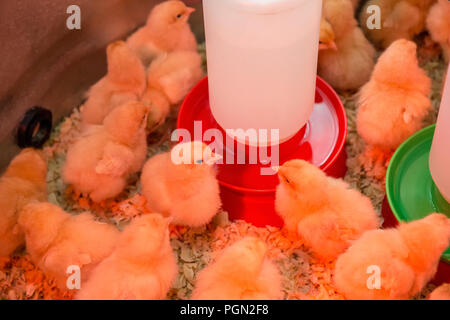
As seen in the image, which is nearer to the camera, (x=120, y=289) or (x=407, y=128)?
(x=120, y=289)

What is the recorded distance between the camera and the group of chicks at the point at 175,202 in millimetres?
1740

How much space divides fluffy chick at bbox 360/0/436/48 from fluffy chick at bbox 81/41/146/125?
1.13 meters

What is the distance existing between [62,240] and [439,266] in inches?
51.5

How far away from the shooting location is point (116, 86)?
2.33 m

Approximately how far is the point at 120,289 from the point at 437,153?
1123 mm

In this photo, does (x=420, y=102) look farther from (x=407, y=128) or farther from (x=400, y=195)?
(x=400, y=195)

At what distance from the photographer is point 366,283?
1.75 metres

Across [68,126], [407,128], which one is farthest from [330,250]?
[68,126]

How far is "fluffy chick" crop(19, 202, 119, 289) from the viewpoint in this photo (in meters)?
1.87

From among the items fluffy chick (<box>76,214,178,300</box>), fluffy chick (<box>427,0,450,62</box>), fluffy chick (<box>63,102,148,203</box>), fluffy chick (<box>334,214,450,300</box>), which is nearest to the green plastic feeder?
fluffy chick (<box>334,214,450,300</box>)

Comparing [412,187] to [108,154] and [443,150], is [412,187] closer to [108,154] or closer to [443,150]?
[443,150]

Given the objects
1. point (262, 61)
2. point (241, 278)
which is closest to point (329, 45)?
point (262, 61)
